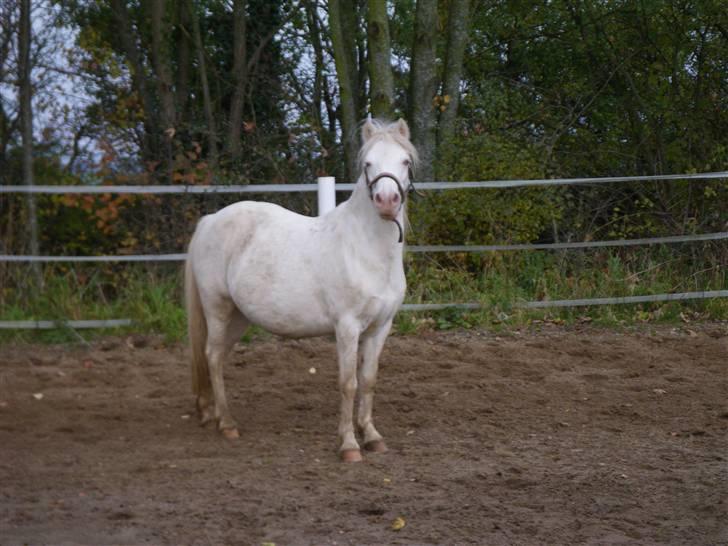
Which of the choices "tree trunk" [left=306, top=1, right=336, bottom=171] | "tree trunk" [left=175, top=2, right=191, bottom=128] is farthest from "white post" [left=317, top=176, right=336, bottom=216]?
"tree trunk" [left=306, top=1, right=336, bottom=171]

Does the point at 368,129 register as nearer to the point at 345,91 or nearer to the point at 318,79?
the point at 345,91

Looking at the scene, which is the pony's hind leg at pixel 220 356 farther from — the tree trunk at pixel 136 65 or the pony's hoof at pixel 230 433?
the tree trunk at pixel 136 65

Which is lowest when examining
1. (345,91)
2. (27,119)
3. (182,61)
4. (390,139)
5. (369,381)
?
(369,381)

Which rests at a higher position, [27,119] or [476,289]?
[27,119]

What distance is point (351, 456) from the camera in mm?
4434

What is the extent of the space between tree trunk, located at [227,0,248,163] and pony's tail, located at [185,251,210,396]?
6.88 meters

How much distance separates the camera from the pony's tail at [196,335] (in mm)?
5195

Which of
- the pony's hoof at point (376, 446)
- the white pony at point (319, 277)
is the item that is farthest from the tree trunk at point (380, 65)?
the pony's hoof at point (376, 446)

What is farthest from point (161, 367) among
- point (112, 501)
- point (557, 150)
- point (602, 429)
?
point (557, 150)

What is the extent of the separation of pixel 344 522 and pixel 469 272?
5.09 meters

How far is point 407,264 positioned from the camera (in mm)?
8266

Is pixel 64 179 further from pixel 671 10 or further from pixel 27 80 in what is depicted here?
pixel 671 10

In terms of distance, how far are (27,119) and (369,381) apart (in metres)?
5.36

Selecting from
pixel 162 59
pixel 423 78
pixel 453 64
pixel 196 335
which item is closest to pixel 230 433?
pixel 196 335
